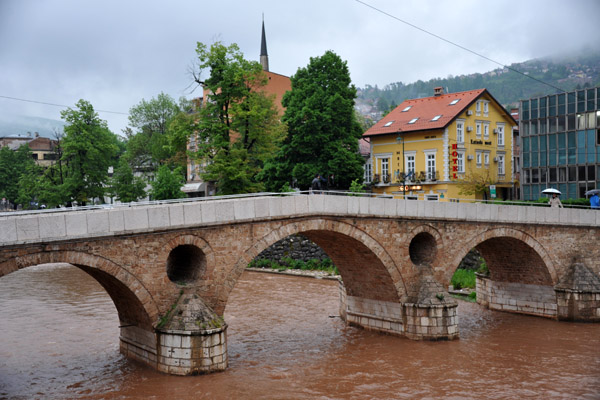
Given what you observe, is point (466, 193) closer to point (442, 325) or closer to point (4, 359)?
point (442, 325)

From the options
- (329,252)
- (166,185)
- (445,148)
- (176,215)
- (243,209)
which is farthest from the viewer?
(166,185)

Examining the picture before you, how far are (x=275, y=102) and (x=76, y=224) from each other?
3151 centimetres

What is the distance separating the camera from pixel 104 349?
15922 mm

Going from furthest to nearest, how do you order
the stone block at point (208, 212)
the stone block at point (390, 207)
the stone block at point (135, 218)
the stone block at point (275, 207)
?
the stone block at point (390, 207)
the stone block at point (275, 207)
the stone block at point (208, 212)
the stone block at point (135, 218)

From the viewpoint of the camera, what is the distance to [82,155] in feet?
111

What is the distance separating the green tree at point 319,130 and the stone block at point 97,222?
21.3 metres

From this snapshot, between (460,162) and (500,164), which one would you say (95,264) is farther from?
(500,164)

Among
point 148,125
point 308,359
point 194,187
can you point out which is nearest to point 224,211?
point 308,359

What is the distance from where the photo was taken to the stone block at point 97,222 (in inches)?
479

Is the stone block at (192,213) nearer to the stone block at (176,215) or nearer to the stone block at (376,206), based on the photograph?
the stone block at (176,215)

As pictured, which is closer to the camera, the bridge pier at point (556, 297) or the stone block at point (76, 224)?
the stone block at point (76, 224)

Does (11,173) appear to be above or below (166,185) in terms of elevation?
above

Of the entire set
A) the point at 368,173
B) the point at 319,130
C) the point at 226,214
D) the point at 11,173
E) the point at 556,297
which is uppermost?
the point at 319,130

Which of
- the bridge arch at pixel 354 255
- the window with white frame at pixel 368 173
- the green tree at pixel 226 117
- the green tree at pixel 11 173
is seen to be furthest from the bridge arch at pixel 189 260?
the green tree at pixel 11 173
